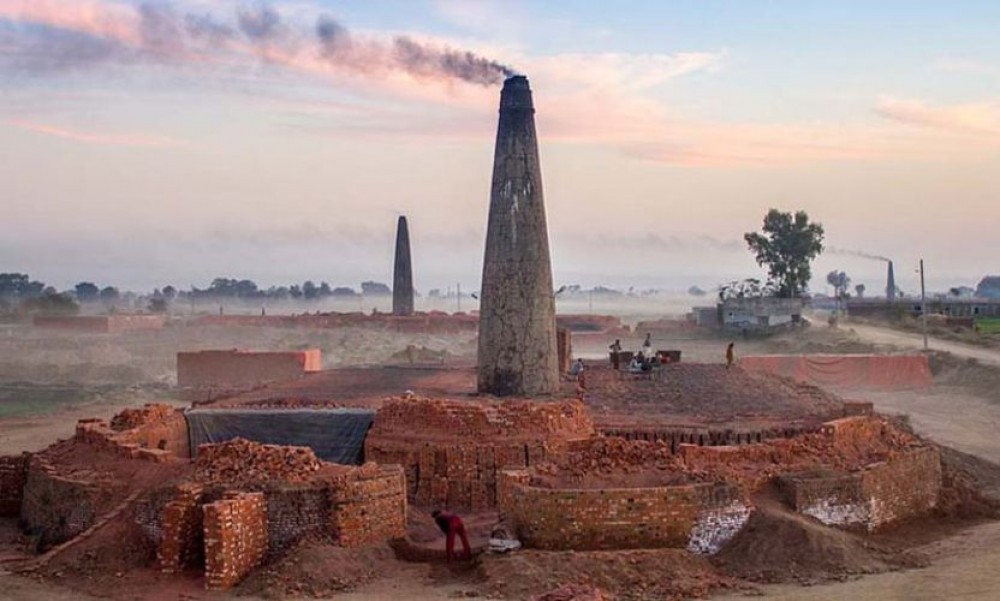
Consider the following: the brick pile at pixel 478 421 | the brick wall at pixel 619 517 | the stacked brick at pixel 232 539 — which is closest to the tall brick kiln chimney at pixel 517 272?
the brick pile at pixel 478 421

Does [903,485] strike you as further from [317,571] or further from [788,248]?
[788,248]

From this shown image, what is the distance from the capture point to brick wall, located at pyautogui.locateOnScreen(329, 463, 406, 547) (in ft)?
45.8

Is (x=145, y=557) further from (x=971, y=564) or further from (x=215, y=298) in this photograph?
(x=215, y=298)

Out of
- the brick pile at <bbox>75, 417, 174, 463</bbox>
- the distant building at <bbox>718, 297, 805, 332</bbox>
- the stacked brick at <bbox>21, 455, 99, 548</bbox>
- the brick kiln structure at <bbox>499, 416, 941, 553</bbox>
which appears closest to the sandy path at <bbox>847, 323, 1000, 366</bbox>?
the distant building at <bbox>718, 297, 805, 332</bbox>

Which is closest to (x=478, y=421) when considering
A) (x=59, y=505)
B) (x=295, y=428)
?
(x=295, y=428)

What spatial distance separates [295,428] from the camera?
18.1 metres

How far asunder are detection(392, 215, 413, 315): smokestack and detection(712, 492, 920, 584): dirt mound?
31750mm

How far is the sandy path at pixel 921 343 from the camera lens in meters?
40.8

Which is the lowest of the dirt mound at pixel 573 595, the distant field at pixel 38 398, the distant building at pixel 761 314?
the dirt mound at pixel 573 595

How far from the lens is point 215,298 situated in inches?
5364

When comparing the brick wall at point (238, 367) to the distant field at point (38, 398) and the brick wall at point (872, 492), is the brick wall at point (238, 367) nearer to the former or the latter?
the distant field at point (38, 398)

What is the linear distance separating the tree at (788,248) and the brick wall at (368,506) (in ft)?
161

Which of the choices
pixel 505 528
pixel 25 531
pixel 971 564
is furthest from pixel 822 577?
pixel 25 531

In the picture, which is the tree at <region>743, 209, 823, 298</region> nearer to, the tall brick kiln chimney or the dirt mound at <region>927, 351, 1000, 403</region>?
the dirt mound at <region>927, 351, 1000, 403</region>
